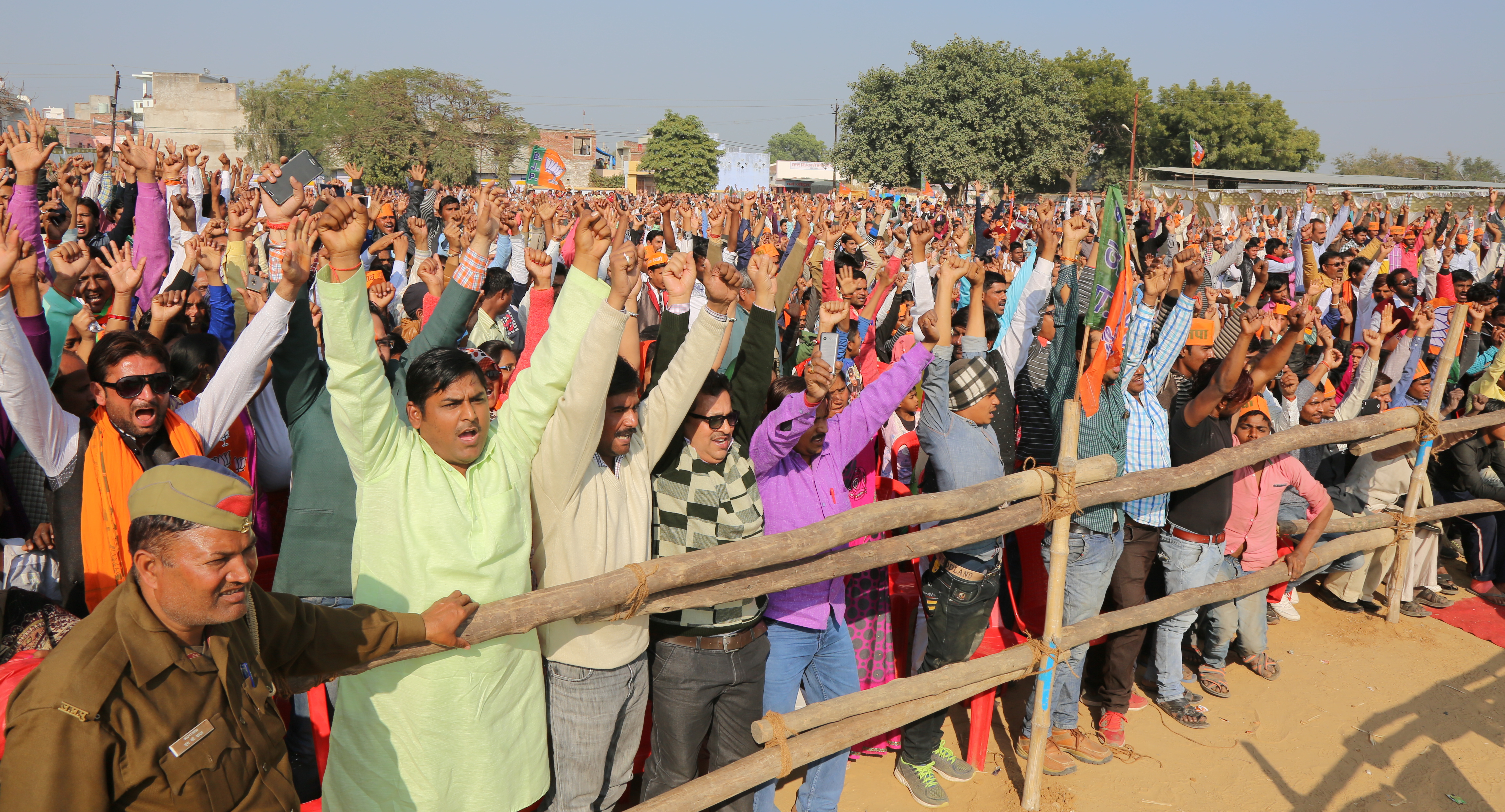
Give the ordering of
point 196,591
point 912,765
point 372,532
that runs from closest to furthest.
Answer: point 196,591
point 372,532
point 912,765

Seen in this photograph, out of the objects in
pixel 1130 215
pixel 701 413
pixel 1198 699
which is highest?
pixel 1130 215

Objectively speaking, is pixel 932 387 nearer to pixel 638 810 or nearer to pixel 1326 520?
pixel 638 810

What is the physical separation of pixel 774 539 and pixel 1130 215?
9639 mm

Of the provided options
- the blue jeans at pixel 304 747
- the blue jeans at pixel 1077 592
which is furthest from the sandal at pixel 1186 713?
the blue jeans at pixel 304 747

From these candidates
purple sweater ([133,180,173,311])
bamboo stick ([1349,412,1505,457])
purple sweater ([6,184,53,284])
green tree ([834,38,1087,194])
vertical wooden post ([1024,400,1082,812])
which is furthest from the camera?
green tree ([834,38,1087,194])

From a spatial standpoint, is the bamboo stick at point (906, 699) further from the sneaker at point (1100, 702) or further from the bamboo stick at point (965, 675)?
the sneaker at point (1100, 702)

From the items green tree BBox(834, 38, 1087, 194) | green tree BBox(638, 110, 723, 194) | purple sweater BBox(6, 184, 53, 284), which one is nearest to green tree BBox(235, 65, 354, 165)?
green tree BBox(638, 110, 723, 194)

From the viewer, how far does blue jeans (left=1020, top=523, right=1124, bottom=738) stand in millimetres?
4492

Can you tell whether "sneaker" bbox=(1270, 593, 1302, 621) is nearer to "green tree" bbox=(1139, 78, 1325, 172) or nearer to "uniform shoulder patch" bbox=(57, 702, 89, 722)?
"uniform shoulder patch" bbox=(57, 702, 89, 722)

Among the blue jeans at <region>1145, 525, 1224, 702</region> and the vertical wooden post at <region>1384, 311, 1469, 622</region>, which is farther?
the vertical wooden post at <region>1384, 311, 1469, 622</region>

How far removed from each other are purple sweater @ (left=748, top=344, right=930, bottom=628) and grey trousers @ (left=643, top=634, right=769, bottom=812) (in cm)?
31

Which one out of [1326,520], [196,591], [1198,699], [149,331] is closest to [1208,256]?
[1326,520]

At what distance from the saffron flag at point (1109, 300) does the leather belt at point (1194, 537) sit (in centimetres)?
108

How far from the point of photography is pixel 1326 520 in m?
5.56
